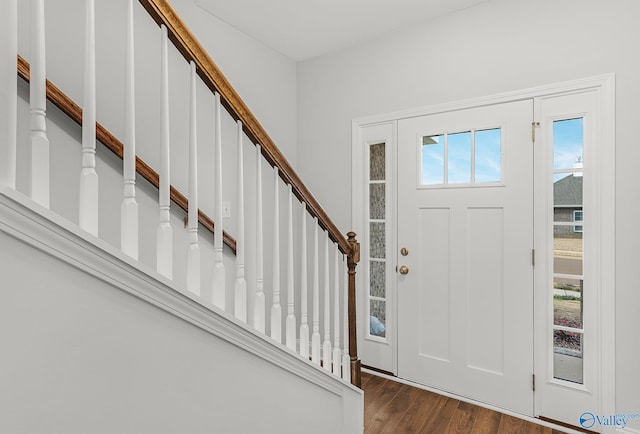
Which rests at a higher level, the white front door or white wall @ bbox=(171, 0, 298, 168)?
white wall @ bbox=(171, 0, 298, 168)

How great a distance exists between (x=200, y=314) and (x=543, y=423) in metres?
2.24

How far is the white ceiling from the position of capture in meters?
2.40

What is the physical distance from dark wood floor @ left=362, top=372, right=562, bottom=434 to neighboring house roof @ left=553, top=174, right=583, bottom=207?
1339 mm

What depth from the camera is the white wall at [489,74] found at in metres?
1.93

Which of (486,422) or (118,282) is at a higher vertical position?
(118,282)

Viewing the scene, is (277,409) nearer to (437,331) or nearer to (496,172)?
(437,331)

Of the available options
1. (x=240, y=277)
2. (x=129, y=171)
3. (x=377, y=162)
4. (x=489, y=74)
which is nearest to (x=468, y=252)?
(x=377, y=162)

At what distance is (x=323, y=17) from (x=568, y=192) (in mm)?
1998

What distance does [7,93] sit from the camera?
2.37 ft

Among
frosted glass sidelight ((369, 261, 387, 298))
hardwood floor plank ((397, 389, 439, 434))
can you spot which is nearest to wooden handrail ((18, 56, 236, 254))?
frosted glass sidelight ((369, 261, 387, 298))

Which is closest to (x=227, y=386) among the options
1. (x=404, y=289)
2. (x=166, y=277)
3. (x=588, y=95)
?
(x=166, y=277)

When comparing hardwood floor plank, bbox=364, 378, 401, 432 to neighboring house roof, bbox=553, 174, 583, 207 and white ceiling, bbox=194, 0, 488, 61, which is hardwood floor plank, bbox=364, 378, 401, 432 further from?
white ceiling, bbox=194, 0, 488, 61

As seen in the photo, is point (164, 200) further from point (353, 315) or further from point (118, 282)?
point (353, 315)

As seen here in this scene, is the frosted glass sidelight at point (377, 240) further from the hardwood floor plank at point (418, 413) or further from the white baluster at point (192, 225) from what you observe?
the white baluster at point (192, 225)
